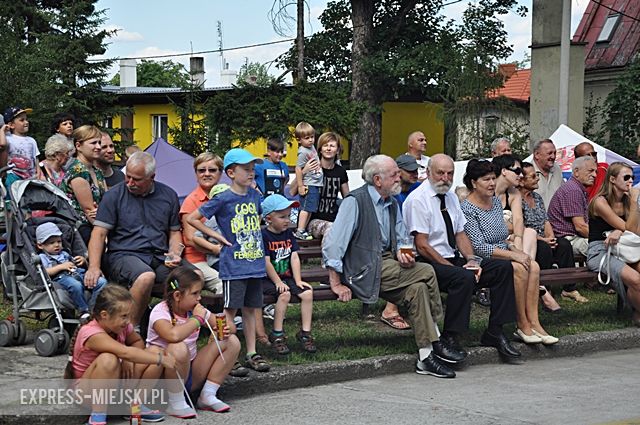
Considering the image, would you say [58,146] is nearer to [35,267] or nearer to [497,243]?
[35,267]

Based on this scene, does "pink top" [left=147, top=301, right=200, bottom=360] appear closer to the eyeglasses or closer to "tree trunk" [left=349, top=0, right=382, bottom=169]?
the eyeglasses

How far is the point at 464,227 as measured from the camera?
9.38 metres

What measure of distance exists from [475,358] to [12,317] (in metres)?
4.07

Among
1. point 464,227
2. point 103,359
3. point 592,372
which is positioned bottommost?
point 592,372

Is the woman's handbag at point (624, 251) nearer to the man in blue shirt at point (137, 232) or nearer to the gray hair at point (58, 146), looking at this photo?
the man in blue shirt at point (137, 232)

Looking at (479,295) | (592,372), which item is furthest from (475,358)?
(479,295)

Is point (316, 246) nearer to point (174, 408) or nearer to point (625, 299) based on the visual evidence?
point (625, 299)

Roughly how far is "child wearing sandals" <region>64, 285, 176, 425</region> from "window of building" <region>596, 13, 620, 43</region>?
118 feet

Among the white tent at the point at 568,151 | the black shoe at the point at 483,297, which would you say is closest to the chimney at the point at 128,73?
the white tent at the point at 568,151

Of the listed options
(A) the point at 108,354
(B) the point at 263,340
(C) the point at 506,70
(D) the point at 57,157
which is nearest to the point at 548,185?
(B) the point at 263,340

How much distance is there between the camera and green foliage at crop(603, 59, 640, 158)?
30.5m

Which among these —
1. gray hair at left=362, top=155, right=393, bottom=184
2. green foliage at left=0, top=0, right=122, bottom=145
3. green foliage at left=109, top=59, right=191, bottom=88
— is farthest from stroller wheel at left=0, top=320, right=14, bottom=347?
green foliage at left=109, top=59, right=191, bottom=88

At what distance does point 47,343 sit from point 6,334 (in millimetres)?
577

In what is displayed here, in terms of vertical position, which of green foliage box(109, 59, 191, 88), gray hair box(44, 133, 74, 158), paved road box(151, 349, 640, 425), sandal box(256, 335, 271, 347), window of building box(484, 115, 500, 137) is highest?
green foliage box(109, 59, 191, 88)
